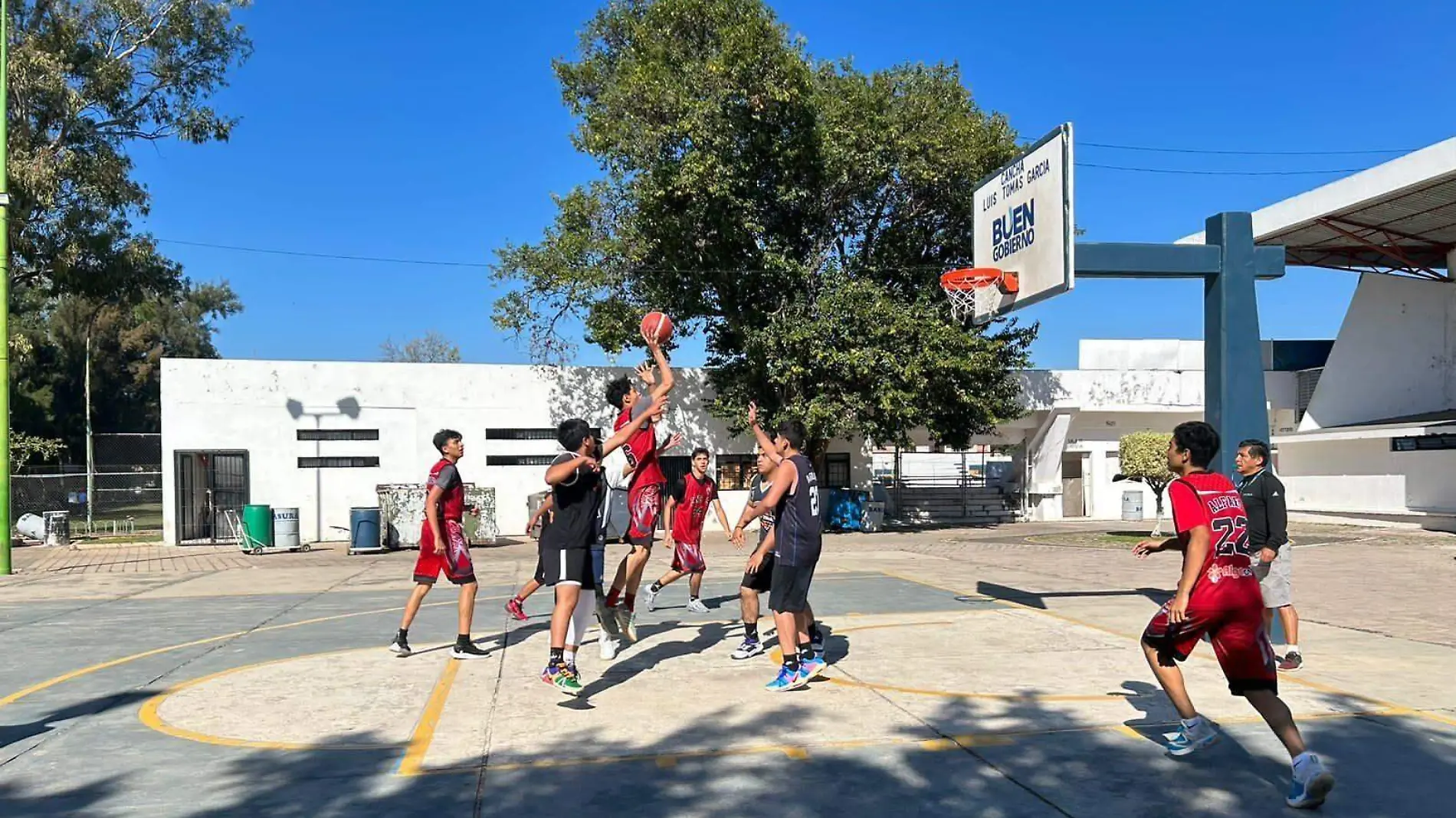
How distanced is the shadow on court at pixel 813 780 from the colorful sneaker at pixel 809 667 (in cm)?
104

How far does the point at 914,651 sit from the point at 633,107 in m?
17.6

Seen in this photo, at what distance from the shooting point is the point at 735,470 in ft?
92.0

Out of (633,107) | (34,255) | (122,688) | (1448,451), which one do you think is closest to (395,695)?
(122,688)

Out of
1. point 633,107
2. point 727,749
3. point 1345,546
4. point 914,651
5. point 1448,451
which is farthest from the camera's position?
point 1448,451

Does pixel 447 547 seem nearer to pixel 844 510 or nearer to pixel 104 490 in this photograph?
pixel 844 510

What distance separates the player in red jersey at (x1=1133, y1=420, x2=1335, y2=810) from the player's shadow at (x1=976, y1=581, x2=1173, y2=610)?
6127 mm

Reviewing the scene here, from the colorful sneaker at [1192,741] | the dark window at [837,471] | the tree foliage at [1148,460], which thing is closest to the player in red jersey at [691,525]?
the colorful sneaker at [1192,741]

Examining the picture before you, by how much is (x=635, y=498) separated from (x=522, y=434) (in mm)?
17553

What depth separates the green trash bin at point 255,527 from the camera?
22.0 metres

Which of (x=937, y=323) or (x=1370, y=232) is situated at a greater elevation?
(x=1370, y=232)

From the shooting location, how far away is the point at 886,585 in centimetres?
1356

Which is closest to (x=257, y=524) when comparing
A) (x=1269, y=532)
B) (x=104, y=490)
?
(x=104, y=490)

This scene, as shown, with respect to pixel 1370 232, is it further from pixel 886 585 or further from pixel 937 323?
pixel 886 585

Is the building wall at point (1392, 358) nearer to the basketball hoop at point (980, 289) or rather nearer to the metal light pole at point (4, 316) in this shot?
the basketball hoop at point (980, 289)
